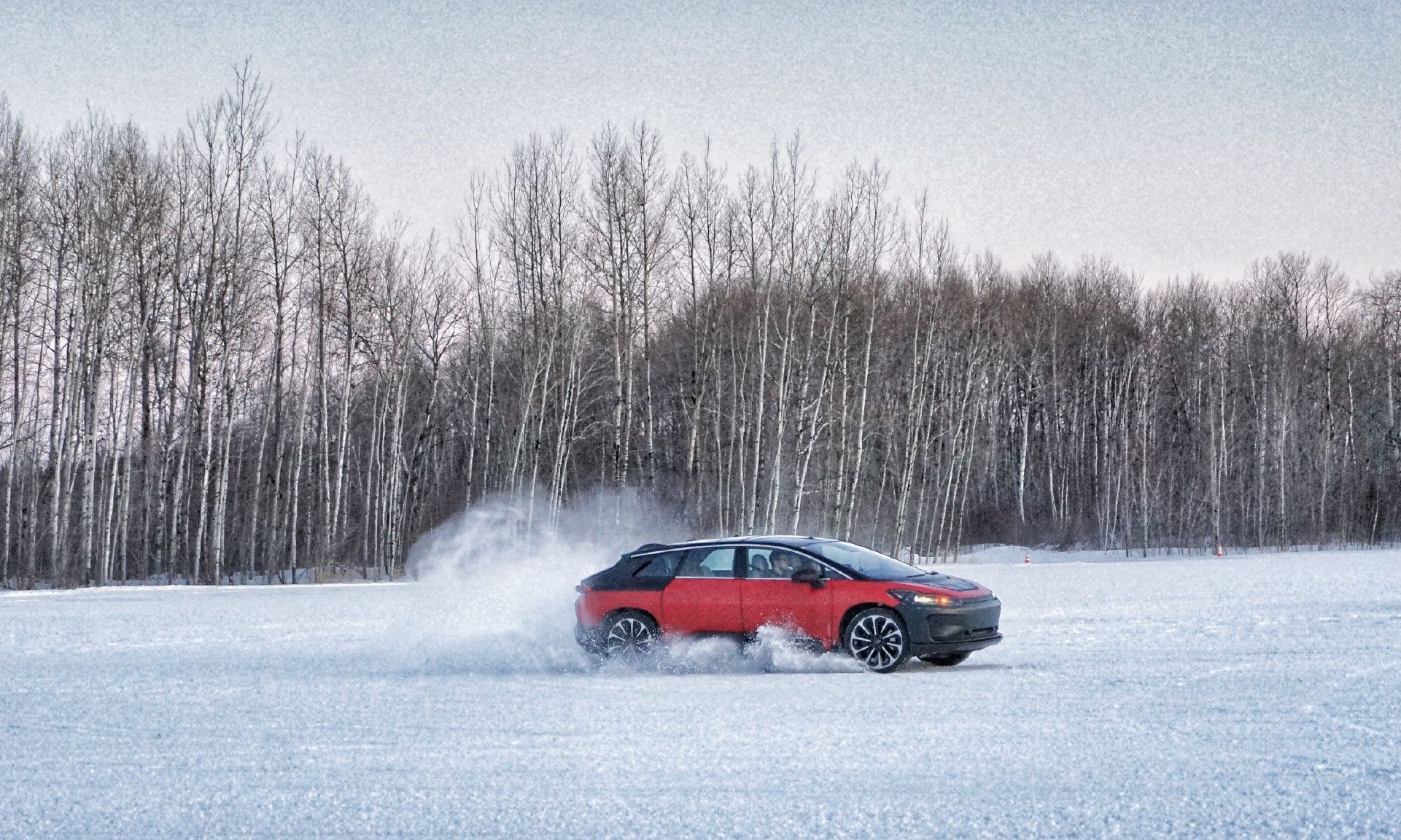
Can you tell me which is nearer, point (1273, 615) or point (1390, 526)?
point (1273, 615)

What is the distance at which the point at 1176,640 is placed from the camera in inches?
623

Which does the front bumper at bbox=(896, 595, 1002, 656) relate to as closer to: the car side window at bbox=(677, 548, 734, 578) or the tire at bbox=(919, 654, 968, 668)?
the tire at bbox=(919, 654, 968, 668)

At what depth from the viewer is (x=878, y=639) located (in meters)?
13.7

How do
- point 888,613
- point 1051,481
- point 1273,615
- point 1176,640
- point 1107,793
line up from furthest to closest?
point 1051,481
point 1273,615
point 1176,640
point 888,613
point 1107,793

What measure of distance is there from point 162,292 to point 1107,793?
1569 inches

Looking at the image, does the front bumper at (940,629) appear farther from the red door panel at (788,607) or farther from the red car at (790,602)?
the red door panel at (788,607)

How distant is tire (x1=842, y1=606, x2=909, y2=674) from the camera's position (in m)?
13.5

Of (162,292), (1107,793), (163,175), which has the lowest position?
(1107,793)

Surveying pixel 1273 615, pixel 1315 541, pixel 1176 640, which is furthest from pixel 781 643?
pixel 1315 541

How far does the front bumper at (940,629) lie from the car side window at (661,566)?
262 centimetres

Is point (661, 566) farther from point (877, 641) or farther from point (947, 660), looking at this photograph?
point (947, 660)

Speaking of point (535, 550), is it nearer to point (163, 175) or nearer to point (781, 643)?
point (163, 175)

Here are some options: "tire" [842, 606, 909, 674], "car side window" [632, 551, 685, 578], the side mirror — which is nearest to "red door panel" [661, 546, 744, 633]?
"car side window" [632, 551, 685, 578]

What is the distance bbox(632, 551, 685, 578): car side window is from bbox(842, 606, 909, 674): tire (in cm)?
214
